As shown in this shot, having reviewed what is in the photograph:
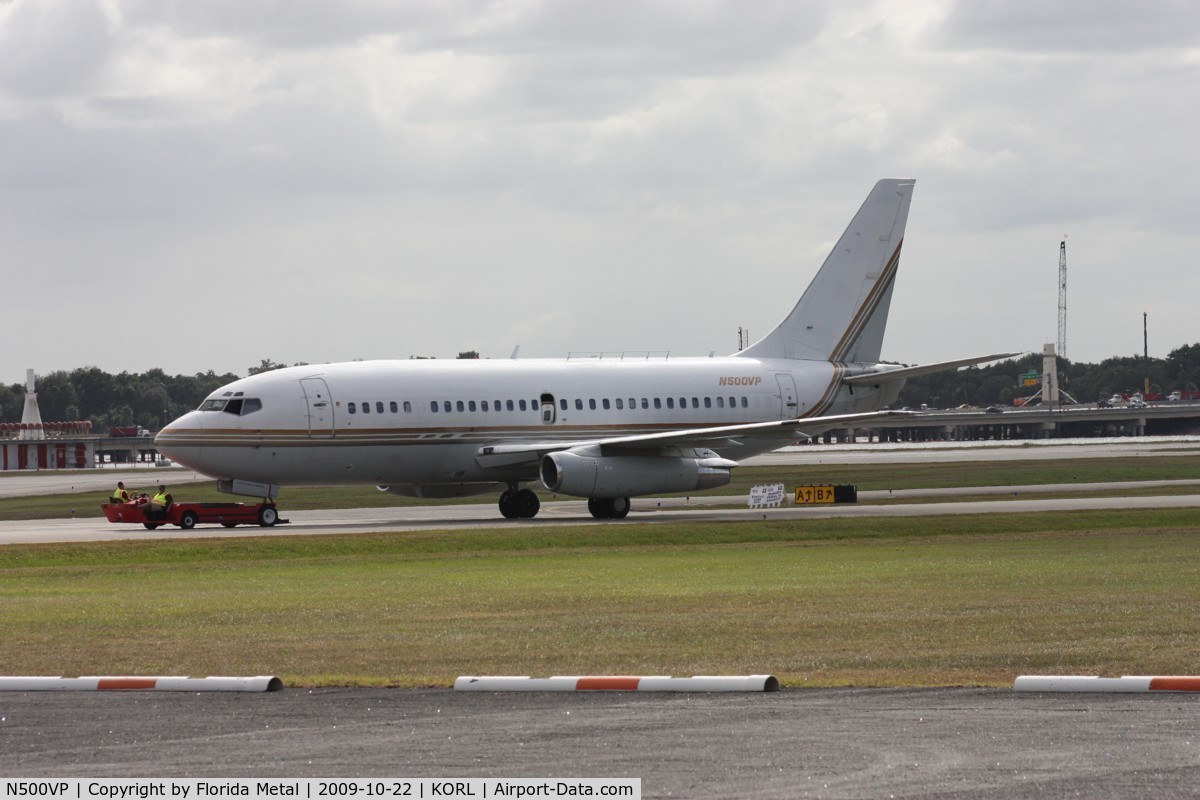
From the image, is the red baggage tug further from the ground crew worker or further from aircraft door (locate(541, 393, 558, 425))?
aircraft door (locate(541, 393, 558, 425))

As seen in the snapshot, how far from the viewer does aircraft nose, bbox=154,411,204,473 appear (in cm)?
4628

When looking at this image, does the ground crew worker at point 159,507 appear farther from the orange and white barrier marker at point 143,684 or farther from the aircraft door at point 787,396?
the orange and white barrier marker at point 143,684

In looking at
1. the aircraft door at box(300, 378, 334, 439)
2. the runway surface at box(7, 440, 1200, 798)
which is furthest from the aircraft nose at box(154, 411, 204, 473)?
the runway surface at box(7, 440, 1200, 798)

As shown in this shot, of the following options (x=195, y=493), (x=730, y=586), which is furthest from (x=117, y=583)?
(x=195, y=493)

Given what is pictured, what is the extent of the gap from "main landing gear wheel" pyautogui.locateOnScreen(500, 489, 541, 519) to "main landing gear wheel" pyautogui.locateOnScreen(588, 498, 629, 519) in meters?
1.77

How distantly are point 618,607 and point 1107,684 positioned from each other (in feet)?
31.3

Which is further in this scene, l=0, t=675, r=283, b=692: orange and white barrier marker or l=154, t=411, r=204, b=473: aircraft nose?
l=154, t=411, r=204, b=473: aircraft nose

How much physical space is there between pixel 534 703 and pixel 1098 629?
775 centimetres

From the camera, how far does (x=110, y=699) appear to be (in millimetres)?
15258

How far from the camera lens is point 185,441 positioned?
152ft

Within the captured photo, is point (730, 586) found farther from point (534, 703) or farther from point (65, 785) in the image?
point (65, 785)

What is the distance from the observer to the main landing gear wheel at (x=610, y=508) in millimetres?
49500

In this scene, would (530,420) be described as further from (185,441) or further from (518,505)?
(185,441)
